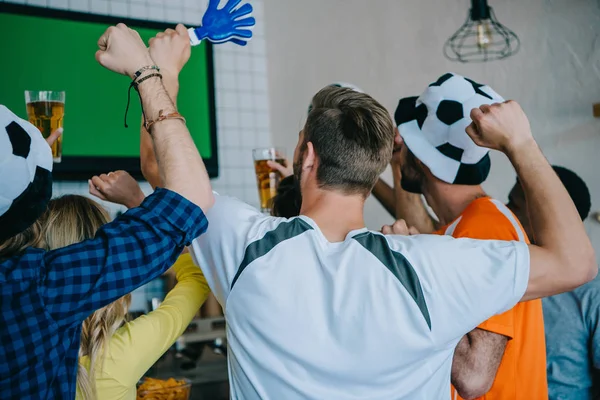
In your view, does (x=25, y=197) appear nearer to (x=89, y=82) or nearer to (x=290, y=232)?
(x=290, y=232)

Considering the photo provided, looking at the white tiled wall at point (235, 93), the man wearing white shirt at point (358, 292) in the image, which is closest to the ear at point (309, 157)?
the man wearing white shirt at point (358, 292)

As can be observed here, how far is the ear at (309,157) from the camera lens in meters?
1.29

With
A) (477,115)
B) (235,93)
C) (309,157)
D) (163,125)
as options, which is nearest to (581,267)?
(477,115)

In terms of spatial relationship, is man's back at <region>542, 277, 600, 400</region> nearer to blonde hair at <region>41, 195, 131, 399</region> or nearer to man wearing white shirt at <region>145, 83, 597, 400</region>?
man wearing white shirt at <region>145, 83, 597, 400</region>

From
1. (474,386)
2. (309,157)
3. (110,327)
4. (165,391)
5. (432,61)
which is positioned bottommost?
(165,391)

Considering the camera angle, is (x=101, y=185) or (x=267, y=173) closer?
(x=101, y=185)

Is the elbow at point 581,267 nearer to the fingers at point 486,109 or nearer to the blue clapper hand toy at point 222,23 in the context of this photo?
the fingers at point 486,109

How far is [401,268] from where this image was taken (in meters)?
1.14

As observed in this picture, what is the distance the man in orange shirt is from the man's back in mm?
554

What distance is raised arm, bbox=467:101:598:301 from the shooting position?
117cm

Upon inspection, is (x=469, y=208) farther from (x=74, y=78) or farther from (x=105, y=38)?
(x=74, y=78)

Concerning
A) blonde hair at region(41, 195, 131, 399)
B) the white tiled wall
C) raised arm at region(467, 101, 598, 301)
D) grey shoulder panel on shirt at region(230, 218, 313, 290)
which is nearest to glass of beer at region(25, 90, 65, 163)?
blonde hair at region(41, 195, 131, 399)

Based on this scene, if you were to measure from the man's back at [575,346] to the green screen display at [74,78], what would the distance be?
223cm

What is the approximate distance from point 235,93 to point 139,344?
2656mm
